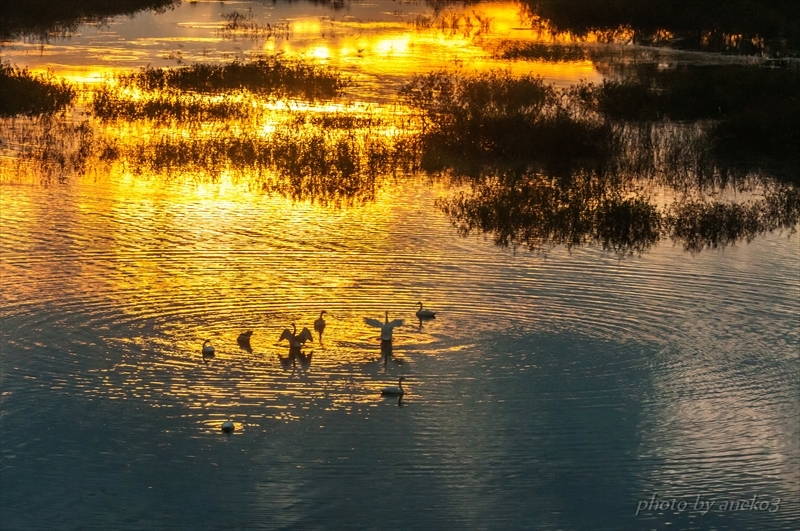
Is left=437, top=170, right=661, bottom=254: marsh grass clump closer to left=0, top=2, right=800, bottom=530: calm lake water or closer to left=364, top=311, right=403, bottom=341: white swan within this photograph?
left=0, top=2, right=800, bottom=530: calm lake water

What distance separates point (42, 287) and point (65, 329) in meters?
1.49

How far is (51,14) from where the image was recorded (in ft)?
138

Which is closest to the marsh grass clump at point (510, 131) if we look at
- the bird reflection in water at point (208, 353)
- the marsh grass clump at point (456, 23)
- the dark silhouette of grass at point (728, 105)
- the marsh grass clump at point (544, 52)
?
the dark silhouette of grass at point (728, 105)

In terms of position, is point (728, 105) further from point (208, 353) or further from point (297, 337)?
point (208, 353)

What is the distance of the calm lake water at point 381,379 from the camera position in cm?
932

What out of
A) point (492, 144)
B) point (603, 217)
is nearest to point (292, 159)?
point (492, 144)

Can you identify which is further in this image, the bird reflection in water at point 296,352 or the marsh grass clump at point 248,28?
the marsh grass clump at point 248,28

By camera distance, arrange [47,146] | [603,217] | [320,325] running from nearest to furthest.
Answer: [320,325] → [603,217] → [47,146]

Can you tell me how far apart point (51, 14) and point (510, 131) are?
2507cm

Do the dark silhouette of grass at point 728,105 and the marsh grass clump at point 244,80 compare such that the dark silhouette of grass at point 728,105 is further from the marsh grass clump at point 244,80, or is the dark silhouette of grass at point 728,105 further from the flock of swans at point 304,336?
the flock of swans at point 304,336

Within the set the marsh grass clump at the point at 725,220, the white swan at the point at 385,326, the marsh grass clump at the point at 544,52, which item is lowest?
the white swan at the point at 385,326

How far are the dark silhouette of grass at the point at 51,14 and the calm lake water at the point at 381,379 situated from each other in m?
23.2

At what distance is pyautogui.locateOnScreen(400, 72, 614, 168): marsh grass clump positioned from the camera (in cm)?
2225

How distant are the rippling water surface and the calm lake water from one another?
1.2 inches
